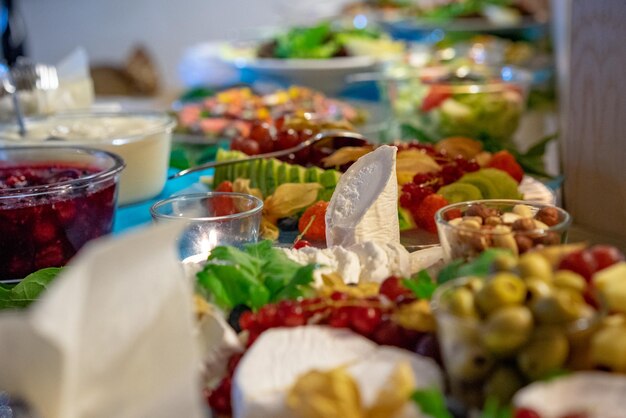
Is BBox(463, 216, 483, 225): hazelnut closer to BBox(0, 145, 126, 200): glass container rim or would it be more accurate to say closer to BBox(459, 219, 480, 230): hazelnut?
BBox(459, 219, 480, 230): hazelnut

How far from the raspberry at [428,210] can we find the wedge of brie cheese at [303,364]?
0.46 meters

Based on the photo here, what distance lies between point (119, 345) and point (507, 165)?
0.89m

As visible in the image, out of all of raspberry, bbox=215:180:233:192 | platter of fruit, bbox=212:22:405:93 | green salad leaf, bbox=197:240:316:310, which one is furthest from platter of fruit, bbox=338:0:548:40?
green salad leaf, bbox=197:240:316:310

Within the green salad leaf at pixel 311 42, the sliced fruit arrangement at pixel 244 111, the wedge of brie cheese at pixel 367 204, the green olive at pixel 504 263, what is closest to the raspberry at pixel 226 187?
the wedge of brie cheese at pixel 367 204

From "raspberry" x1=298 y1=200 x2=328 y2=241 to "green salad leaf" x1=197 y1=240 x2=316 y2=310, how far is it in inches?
9.7

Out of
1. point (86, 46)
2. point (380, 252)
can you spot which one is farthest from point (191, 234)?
point (86, 46)

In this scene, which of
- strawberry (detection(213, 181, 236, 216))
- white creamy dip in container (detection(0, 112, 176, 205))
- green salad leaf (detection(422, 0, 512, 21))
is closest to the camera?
strawberry (detection(213, 181, 236, 216))

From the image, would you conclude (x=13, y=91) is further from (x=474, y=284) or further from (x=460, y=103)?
(x=474, y=284)

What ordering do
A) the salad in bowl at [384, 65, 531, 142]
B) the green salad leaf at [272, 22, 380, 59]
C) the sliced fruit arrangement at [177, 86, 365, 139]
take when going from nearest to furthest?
1. the sliced fruit arrangement at [177, 86, 365, 139]
2. the salad in bowl at [384, 65, 531, 142]
3. the green salad leaf at [272, 22, 380, 59]

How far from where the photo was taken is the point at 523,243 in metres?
0.78

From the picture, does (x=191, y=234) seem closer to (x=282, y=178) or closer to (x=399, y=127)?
(x=282, y=178)

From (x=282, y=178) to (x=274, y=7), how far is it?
4.68 metres

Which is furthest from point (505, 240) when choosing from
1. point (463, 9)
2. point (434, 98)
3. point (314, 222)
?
point (463, 9)

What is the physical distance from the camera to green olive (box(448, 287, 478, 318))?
60cm
